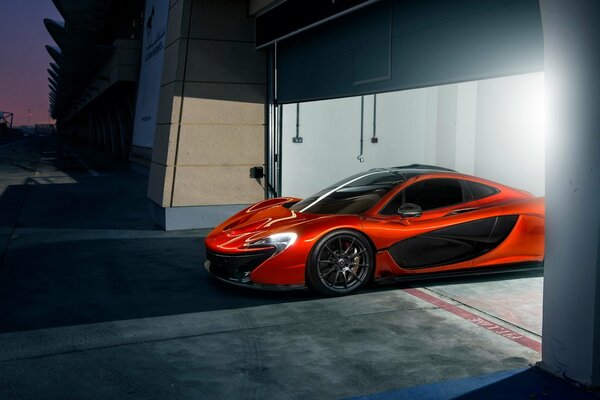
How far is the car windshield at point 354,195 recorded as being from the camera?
6.75m

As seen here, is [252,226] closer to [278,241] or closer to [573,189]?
[278,241]

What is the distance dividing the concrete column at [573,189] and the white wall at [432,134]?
26.5 ft

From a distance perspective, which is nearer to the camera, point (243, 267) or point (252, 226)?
point (243, 267)

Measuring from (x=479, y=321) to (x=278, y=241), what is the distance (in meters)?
1.99

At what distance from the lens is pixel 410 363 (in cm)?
452

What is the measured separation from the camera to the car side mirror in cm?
641

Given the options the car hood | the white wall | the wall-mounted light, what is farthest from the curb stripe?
the wall-mounted light

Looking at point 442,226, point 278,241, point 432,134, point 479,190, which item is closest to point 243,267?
point 278,241

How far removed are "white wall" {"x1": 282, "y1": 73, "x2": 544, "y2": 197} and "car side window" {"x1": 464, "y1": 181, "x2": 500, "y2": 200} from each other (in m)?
5.36

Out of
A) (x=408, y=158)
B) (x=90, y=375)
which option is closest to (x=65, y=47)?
(x=408, y=158)

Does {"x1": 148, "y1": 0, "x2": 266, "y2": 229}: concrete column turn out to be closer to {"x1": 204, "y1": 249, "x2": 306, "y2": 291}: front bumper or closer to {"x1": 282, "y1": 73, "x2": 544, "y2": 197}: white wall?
{"x1": 282, "y1": 73, "x2": 544, "y2": 197}: white wall

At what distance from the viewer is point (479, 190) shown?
696 centimetres

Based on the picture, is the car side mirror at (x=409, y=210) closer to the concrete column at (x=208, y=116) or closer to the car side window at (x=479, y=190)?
the car side window at (x=479, y=190)

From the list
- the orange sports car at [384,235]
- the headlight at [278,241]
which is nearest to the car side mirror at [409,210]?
the orange sports car at [384,235]
